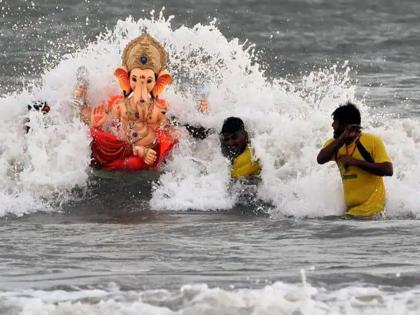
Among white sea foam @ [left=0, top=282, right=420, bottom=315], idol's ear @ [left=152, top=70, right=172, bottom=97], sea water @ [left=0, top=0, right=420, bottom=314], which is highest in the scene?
idol's ear @ [left=152, top=70, right=172, bottom=97]

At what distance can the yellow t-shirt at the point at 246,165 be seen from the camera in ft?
39.2

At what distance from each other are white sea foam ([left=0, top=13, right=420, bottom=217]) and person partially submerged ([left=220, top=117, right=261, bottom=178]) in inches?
9.1

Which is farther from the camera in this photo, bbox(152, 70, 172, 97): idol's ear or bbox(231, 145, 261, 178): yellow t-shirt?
bbox(152, 70, 172, 97): idol's ear

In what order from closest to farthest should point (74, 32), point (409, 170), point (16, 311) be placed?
point (16, 311), point (409, 170), point (74, 32)

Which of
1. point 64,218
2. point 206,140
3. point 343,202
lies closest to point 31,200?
point 64,218

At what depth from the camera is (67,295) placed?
767 cm

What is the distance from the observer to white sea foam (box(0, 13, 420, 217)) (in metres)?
12.1

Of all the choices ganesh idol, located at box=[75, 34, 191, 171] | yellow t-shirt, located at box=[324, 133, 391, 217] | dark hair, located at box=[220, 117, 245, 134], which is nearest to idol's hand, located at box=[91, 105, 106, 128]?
ganesh idol, located at box=[75, 34, 191, 171]

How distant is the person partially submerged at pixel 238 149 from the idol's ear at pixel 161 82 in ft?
3.08

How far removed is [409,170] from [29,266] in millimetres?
5329

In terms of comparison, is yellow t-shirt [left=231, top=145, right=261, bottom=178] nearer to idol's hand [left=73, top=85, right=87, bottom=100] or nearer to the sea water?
the sea water

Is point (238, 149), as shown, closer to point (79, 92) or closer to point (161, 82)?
point (161, 82)

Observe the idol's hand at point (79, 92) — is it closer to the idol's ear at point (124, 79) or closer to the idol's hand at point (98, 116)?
the idol's hand at point (98, 116)

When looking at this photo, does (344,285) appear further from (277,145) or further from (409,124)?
(409,124)
